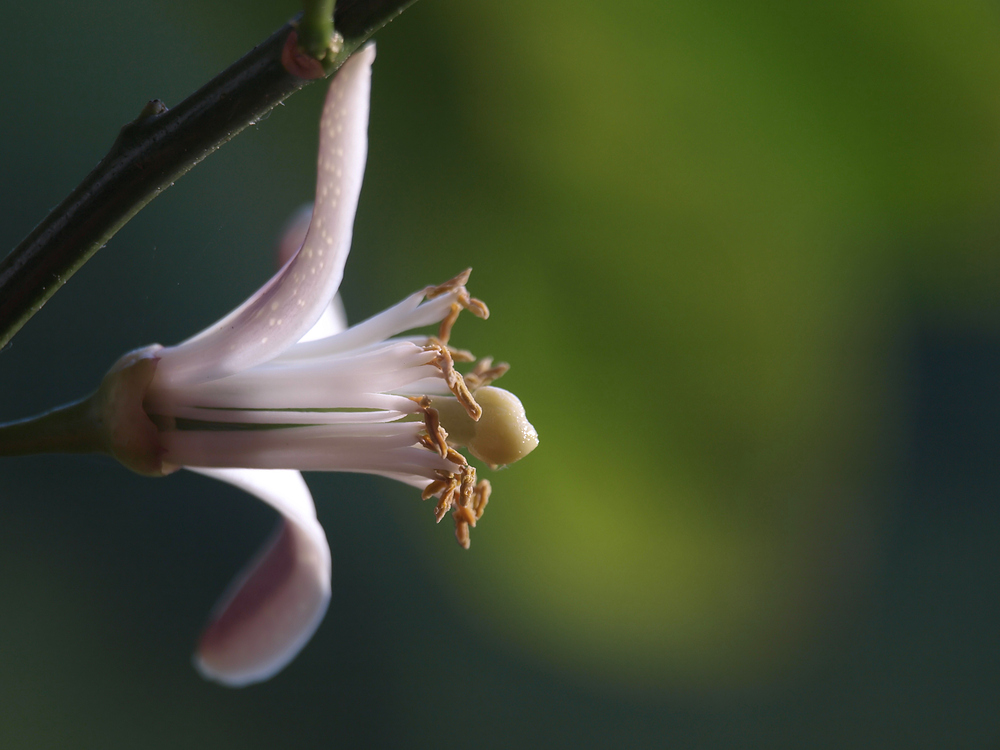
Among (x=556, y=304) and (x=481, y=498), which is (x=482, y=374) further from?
(x=556, y=304)

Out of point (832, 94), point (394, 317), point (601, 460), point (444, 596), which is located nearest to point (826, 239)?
point (832, 94)

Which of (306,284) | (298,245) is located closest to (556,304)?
(298,245)

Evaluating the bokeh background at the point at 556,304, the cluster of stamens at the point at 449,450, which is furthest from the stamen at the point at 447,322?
the bokeh background at the point at 556,304

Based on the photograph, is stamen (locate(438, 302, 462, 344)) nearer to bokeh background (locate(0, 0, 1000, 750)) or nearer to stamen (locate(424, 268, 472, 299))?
stamen (locate(424, 268, 472, 299))

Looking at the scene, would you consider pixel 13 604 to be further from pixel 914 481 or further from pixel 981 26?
pixel 914 481

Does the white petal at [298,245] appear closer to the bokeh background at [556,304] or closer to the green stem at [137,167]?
the green stem at [137,167]

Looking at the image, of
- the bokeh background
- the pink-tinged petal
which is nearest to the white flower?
the pink-tinged petal
